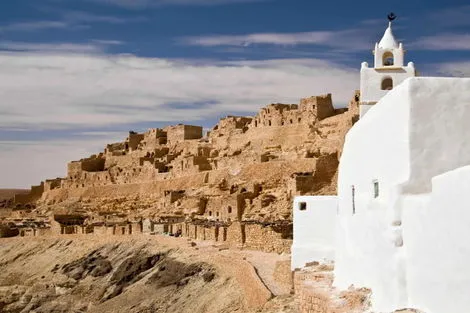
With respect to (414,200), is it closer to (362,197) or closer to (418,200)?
(418,200)

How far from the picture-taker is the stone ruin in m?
32.9

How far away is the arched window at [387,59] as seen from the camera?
15016 mm

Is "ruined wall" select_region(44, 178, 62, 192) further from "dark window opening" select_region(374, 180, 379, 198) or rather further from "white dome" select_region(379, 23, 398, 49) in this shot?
"dark window opening" select_region(374, 180, 379, 198)

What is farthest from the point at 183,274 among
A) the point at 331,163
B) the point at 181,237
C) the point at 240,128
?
the point at 240,128

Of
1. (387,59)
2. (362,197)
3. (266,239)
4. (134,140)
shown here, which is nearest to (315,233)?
(387,59)

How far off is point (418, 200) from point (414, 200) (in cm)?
14

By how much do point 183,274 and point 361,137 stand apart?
14.1 metres

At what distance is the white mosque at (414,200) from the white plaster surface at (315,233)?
13.7 ft

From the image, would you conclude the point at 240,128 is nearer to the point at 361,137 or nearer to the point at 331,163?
the point at 331,163

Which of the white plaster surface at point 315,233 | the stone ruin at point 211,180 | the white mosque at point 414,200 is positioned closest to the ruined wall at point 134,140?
the stone ruin at point 211,180

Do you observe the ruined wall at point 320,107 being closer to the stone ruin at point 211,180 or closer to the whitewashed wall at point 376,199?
the stone ruin at point 211,180

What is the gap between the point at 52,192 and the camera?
63.5 meters

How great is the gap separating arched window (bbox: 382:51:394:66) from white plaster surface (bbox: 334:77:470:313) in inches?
151

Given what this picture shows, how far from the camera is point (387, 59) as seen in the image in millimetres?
15211
